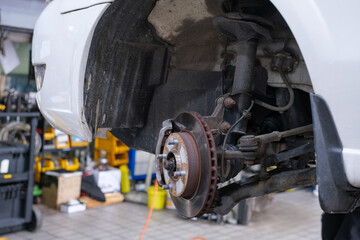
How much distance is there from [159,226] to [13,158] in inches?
66.9

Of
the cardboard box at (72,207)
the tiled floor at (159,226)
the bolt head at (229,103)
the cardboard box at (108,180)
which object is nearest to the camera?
the bolt head at (229,103)

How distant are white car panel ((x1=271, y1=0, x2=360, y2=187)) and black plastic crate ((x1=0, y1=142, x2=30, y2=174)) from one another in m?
3.81

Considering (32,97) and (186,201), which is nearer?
(186,201)

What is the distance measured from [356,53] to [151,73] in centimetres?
124

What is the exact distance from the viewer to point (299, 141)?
6.22 feet

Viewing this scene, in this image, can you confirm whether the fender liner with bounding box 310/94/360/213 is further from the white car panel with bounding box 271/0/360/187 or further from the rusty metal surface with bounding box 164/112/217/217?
the rusty metal surface with bounding box 164/112/217/217

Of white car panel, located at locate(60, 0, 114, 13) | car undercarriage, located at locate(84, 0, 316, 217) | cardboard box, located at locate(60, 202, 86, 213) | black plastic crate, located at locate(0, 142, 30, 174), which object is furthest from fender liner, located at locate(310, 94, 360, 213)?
cardboard box, located at locate(60, 202, 86, 213)

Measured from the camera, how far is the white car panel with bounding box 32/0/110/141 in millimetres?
1785

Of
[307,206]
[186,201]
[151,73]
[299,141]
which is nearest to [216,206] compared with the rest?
[186,201]

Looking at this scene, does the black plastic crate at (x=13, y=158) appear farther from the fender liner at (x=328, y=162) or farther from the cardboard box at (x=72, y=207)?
the fender liner at (x=328, y=162)

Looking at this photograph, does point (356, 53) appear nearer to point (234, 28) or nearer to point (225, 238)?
point (234, 28)

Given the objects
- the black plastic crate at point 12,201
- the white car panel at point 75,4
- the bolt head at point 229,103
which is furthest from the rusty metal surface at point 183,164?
the black plastic crate at point 12,201

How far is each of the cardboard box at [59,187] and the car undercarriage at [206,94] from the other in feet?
Result: 10.9

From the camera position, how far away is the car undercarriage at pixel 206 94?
1606mm
